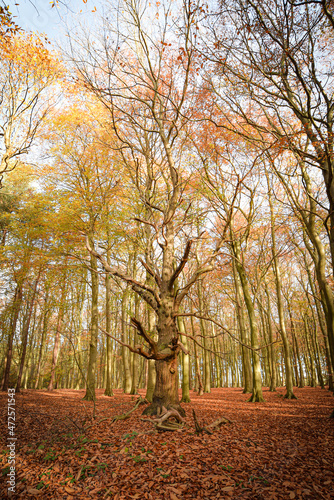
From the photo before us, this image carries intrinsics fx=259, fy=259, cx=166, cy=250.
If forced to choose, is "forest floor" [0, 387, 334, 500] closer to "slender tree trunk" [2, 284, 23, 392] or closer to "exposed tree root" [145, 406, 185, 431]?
"exposed tree root" [145, 406, 185, 431]

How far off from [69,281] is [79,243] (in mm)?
1787

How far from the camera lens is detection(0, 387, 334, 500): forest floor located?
3.10 m

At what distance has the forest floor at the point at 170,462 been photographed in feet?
10.2

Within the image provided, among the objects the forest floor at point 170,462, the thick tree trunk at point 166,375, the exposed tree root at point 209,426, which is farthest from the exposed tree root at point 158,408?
the exposed tree root at point 209,426

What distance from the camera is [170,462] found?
370 cm

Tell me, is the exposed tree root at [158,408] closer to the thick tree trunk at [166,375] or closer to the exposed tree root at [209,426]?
the thick tree trunk at [166,375]

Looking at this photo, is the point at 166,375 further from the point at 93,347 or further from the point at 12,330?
the point at 12,330

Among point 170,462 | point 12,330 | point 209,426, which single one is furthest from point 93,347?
point 170,462

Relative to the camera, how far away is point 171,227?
7023 mm

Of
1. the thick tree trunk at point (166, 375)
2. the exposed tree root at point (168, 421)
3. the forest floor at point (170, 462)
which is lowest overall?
the forest floor at point (170, 462)

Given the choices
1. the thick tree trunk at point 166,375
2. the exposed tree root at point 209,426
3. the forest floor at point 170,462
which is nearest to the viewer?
the forest floor at point 170,462

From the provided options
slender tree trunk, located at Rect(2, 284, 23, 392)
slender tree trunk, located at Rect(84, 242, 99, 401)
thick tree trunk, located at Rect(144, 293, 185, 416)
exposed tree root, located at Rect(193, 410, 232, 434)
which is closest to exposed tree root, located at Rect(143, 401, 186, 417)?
thick tree trunk, located at Rect(144, 293, 185, 416)

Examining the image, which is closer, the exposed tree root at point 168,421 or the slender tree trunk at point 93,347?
the exposed tree root at point 168,421

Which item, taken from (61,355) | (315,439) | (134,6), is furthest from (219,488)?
(61,355)
